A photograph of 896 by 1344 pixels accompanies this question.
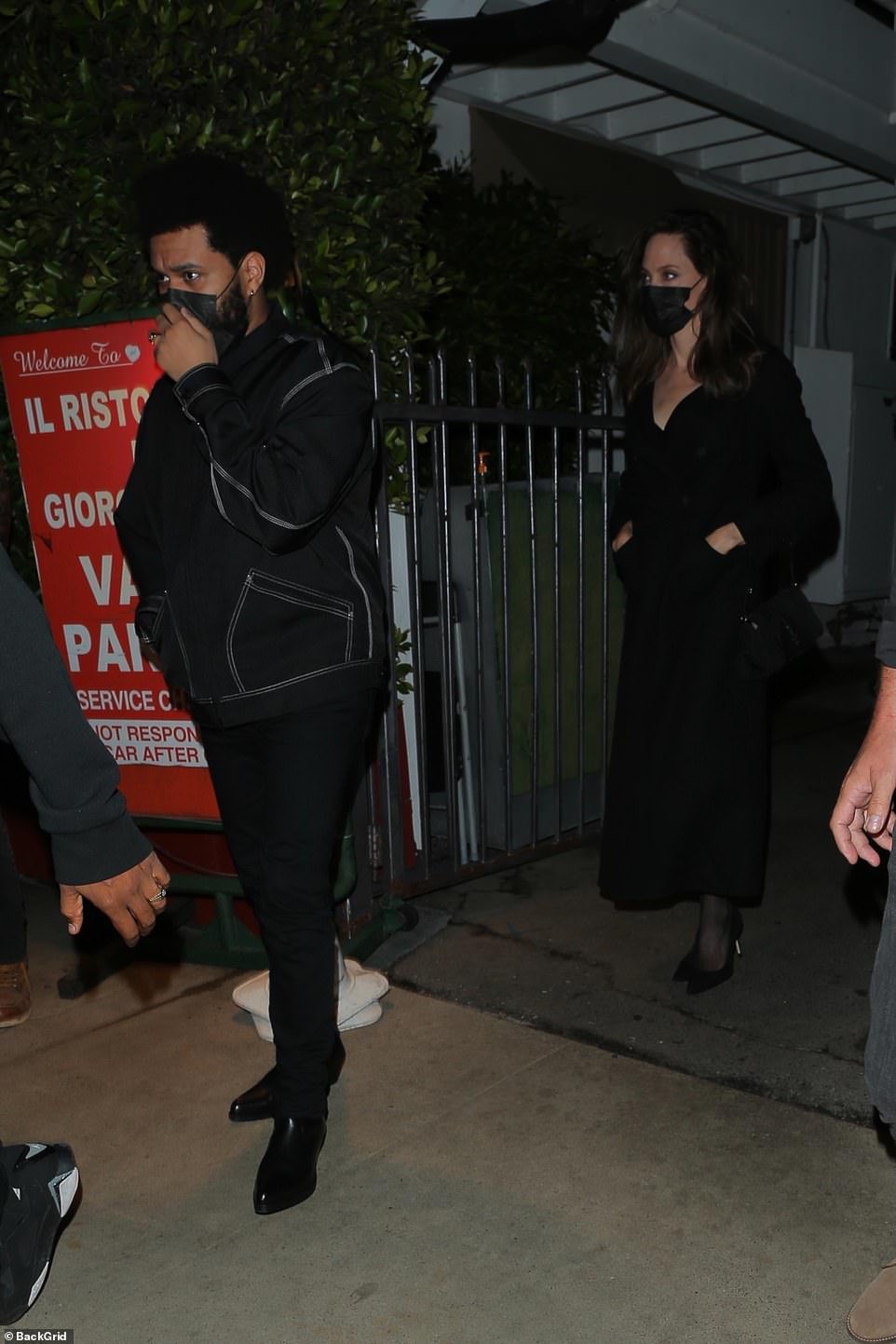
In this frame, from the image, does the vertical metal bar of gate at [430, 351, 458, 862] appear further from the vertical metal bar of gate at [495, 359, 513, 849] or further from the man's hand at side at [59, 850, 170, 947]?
the man's hand at side at [59, 850, 170, 947]

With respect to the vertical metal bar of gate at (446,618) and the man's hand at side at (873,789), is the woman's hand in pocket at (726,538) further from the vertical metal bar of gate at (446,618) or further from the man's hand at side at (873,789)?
the man's hand at side at (873,789)

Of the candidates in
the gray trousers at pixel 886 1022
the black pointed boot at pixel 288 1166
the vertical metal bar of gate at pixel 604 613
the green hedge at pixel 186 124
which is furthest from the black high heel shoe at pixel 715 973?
the green hedge at pixel 186 124

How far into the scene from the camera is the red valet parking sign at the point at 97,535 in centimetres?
327

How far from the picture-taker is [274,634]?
2404 millimetres

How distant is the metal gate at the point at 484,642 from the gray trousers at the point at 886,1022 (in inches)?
81.2

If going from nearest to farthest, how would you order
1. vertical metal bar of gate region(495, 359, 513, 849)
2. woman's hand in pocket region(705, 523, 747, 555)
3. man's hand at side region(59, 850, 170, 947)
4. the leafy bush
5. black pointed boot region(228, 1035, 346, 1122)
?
1. man's hand at side region(59, 850, 170, 947)
2. black pointed boot region(228, 1035, 346, 1122)
3. woman's hand in pocket region(705, 523, 747, 555)
4. vertical metal bar of gate region(495, 359, 513, 849)
5. the leafy bush

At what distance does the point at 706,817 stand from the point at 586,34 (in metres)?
3.32

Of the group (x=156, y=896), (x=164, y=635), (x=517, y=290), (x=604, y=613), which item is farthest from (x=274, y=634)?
(x=517, y=290)

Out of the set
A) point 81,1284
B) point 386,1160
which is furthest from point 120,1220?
point 386,1160

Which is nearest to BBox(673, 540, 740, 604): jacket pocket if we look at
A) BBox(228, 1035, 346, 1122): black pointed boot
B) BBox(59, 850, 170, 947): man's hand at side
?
BBox(228, 1035, 346, 1122): black pointed boot

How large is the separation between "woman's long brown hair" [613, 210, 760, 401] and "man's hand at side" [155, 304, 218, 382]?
1423 mm

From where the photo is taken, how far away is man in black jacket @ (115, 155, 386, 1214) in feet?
7.61

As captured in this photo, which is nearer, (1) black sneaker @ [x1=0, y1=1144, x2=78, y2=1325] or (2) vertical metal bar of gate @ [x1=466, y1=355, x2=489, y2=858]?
(1) black sneaker @ [x1=0, y1=1144, x2=78, y2=1325]

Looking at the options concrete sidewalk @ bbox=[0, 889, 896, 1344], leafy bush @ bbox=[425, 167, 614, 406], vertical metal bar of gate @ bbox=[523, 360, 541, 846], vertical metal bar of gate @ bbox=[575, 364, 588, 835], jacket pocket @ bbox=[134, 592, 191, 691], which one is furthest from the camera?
leafy bush @ bbox=[425, 167, 614, 406]
